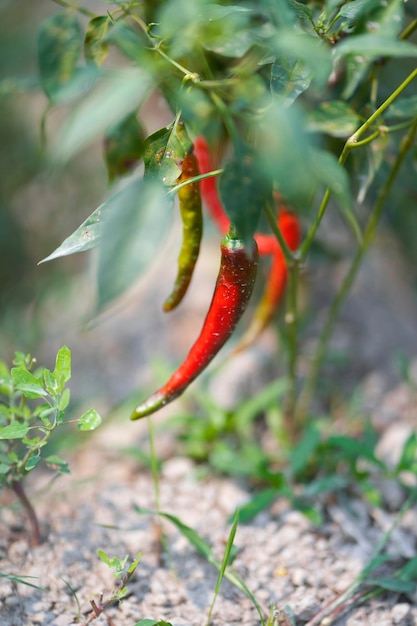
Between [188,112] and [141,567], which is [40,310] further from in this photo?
[188,112]

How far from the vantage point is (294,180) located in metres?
0.58

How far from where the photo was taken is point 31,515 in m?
1.01

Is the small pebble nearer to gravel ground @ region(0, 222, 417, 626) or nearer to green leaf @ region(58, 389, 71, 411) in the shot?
gravel ground @ region(0, 222, 417, 626)

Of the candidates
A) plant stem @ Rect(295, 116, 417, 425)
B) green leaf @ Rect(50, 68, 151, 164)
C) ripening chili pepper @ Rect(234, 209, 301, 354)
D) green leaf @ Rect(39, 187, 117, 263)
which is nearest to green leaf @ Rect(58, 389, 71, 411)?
green leaf @ Rect(39, 187, 117, 263)

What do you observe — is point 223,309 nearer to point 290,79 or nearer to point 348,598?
point 290,79

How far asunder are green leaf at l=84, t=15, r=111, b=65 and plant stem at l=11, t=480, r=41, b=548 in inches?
25.1

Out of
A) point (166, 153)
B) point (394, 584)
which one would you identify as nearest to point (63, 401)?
point (166, 153)

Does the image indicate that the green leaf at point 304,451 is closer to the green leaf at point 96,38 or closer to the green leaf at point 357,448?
the green leaf at point 357,448

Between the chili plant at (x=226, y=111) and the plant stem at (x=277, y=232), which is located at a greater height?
the chili plant at (x=226, y=111)

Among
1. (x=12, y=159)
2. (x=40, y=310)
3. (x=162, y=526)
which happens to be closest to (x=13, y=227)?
(x=12, y=159)

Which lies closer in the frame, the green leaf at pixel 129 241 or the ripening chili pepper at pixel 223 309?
the green leaf at pixel 129 241

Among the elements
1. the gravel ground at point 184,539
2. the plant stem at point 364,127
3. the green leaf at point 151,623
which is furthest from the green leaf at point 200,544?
the plant stem at point 364,127

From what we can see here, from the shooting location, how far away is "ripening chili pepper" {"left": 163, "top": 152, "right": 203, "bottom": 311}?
86 cm

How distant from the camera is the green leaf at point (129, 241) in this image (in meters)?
0.66
